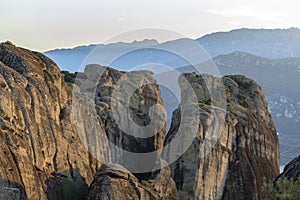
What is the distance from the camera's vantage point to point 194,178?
62.4m

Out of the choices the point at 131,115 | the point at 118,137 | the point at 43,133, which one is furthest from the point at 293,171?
the point at 131,115

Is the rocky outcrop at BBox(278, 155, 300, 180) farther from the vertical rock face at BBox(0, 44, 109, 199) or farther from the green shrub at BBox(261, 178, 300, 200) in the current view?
the vertical rock face at BBox(0, 44, 109, 199)

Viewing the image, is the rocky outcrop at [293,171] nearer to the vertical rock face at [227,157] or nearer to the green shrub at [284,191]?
the green shrub at [284,191]

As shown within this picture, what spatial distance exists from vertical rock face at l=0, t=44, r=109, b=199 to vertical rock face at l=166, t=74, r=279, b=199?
15.8m

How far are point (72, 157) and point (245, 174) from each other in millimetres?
30817

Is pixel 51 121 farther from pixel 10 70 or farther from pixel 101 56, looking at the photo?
pixel 101 56

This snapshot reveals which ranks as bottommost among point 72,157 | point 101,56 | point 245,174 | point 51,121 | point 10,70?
point 245,174

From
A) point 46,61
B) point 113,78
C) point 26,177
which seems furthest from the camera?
point 113,78

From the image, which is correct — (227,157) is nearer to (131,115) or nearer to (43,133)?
(131,115)

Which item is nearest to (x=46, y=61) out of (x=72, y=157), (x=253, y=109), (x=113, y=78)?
(x=72, y=157)

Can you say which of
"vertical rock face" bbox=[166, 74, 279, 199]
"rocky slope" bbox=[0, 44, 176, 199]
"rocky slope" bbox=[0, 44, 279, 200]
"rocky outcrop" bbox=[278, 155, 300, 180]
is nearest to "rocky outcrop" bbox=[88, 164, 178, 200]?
"rocky slope" bbox=[0, 44, 279, 200]

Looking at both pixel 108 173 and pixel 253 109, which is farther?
pixel 253 109

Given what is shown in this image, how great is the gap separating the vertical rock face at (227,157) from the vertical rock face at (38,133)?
51.7ft

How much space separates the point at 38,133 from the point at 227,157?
109 feet
